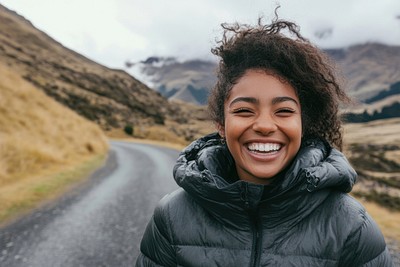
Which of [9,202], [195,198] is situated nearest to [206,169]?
[195,198]

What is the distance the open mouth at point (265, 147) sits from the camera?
82.0 inches

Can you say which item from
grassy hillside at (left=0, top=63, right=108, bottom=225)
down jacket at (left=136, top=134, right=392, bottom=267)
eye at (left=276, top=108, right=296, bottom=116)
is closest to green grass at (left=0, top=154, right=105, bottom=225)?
grassy hillside at (left=0, top=63, right=108, bottom=225)

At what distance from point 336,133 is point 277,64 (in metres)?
0.76

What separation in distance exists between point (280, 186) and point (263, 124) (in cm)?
36

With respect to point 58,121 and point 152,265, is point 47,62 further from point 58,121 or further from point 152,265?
point 152,265

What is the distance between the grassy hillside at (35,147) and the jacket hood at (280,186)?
7215 mm

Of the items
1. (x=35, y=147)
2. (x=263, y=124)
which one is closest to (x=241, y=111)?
(x=263, y=124)

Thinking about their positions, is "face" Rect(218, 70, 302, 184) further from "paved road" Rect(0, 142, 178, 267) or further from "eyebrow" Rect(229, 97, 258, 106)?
"paved road" Rect(0, 142, 178, 267)

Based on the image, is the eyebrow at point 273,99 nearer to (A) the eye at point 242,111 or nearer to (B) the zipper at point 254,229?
(A) the eye at point 242,111

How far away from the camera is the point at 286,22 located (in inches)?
93.3

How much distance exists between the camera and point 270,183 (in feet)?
7.30

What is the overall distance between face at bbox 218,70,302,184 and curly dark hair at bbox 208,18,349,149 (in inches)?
3.4

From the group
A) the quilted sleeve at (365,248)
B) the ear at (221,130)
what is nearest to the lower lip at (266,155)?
the ear at (221,130)

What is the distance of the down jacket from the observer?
1.84 m
